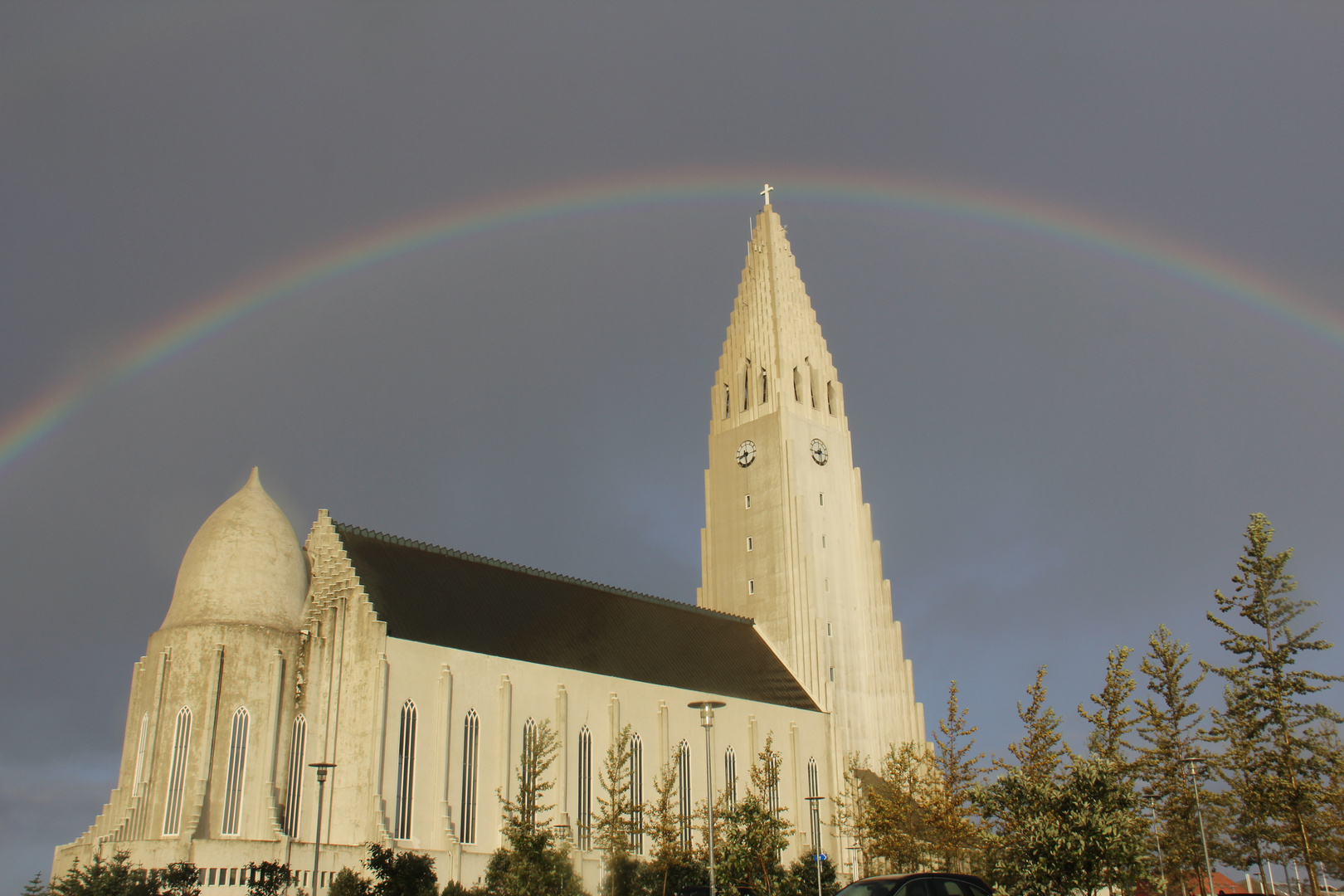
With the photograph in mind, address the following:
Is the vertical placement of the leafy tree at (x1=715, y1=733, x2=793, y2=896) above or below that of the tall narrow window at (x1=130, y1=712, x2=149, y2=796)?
below

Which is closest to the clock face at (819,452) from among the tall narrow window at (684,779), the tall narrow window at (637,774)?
the tall narrow window at (684,779)

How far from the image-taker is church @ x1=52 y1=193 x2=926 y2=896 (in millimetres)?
47719

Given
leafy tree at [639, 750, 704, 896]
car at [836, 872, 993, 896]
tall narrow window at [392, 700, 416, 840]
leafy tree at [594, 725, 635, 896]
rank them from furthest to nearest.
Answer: tall narrow window at [392, 700, 416, 840] < leafy tree at [639, 750, 704, 896] < leafy tree at [594, 725, 635, 896] < car at [836, 872, 993, 896]

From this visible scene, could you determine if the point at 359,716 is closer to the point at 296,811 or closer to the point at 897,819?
the point at 296,811

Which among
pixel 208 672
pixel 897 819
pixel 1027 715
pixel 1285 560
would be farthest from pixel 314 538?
pixel 1285 560

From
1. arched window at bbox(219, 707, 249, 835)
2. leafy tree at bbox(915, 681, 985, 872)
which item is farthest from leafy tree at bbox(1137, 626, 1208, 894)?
arched window at bbox(219, 707, 249, 835)

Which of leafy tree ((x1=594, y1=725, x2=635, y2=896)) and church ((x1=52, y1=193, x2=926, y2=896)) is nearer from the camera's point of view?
leafy tree ((x1=594, y1=725, x2=635, y2=896))

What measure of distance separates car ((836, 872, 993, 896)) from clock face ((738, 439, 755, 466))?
58.7m

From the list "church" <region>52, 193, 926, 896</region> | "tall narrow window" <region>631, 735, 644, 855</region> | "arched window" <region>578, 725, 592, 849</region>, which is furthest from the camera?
"tall narrow window" <region>631, 735, 644, 855</region>

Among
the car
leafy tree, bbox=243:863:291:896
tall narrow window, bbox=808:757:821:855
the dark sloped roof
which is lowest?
the car

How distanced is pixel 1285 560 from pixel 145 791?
5351 centimetres

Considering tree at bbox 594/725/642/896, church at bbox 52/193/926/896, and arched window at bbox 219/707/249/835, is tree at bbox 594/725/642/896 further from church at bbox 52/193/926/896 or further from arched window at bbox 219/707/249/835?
arched window at bbox 219/707/249/835

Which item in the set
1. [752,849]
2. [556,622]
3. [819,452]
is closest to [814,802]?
[556,622]

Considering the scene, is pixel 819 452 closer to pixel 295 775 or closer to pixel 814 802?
pixel 814 802
